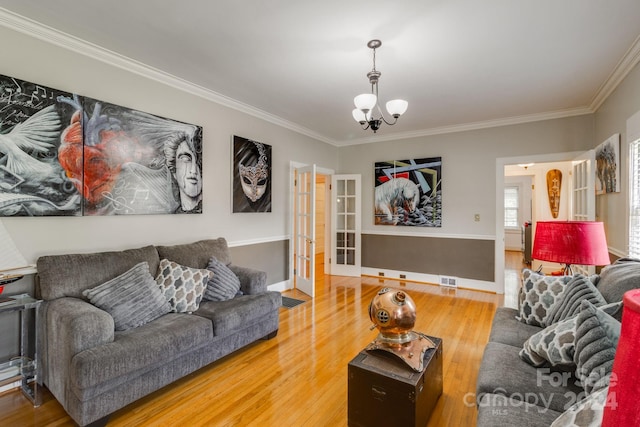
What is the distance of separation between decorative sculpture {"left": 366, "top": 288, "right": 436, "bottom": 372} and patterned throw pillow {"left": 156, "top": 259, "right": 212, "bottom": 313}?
1541 mm

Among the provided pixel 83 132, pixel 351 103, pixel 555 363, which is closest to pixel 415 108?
pixel 351 103

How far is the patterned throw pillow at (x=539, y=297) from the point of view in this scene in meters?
2.08

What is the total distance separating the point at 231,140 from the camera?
383 cm

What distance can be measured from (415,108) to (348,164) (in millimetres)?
2116

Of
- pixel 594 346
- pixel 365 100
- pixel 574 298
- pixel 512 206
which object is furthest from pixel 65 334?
pixel 512 206

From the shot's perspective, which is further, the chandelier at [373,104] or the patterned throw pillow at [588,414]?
the chandelier at [373,104]

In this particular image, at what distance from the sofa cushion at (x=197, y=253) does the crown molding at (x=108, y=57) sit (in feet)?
5.53

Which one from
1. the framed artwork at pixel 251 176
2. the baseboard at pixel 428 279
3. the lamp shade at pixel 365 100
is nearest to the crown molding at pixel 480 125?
the framed artwork at pixel 251 176

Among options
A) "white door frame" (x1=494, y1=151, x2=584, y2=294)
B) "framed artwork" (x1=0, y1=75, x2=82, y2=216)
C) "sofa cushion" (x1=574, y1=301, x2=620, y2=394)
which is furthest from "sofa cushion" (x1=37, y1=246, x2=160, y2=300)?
"white door frame" (x1=494, y1=151, x2=584, y2=294)

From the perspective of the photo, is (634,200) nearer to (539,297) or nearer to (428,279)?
(539,297)

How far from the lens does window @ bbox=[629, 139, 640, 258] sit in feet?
8.39

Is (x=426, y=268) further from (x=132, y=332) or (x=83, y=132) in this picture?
(x=83, y=132)

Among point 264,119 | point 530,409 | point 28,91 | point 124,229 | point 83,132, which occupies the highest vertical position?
point 264,119

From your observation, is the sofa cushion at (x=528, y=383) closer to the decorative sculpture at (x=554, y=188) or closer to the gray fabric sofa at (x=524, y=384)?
the gray fabric sofa at (x=524, y=384)
